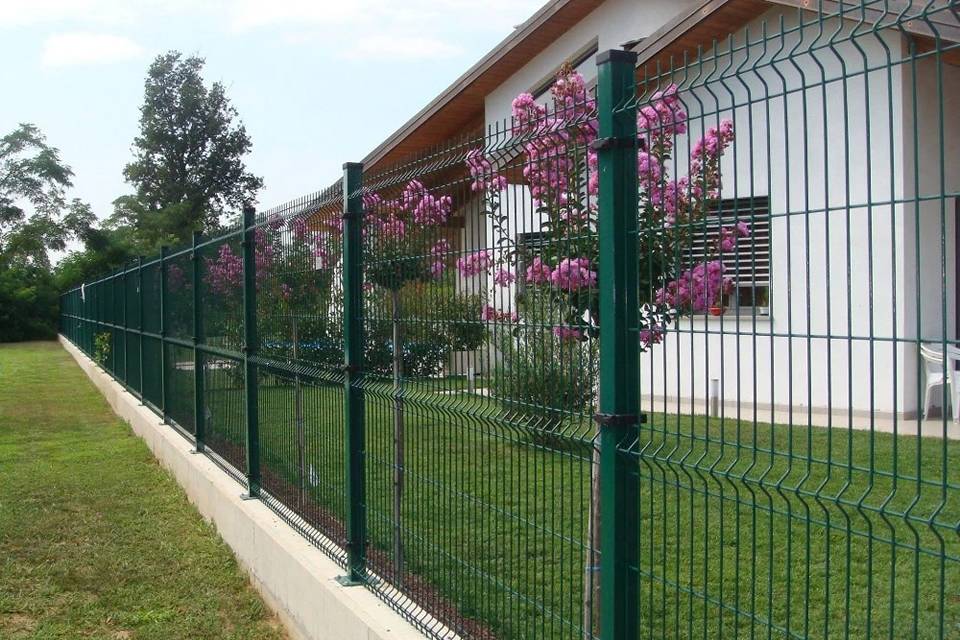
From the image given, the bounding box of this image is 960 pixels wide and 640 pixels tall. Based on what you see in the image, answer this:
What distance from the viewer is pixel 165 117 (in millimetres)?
60156

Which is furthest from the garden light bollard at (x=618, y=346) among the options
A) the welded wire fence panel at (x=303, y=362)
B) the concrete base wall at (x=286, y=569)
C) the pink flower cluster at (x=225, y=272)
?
the pink flower cluster at (x=225, y=272)

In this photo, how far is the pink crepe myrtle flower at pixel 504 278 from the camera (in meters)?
3.78

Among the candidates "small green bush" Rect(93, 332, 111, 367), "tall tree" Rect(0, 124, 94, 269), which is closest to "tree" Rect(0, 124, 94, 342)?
"tall tree" Rect(0, 124, 94, 269)

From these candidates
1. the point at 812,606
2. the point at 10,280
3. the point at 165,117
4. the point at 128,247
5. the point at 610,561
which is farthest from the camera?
the point at 165,117

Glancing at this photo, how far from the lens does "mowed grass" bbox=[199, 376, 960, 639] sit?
2.95m

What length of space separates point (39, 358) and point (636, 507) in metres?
31.4

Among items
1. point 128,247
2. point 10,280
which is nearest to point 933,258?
point 10,280

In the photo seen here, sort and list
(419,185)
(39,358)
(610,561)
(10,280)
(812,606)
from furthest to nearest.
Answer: (10,280) < (39,358) < (812,606) < (419,185) < (610,561)

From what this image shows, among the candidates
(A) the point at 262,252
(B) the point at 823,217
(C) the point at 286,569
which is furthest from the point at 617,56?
(B) the point at 823,217

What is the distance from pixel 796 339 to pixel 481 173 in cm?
491

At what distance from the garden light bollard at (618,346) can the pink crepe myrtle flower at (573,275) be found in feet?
1.43

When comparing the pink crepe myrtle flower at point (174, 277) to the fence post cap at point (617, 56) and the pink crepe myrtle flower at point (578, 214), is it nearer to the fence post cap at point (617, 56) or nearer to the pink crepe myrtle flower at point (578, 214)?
the pink crepe myrtle flower at point (578, 214)

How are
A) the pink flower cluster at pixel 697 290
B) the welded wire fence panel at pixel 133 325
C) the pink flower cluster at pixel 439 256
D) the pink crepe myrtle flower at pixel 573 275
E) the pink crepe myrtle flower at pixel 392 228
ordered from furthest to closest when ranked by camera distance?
the welded wire fence panel at pixel 133 325 → the pink crepe myrtle flower at pixel 392 228 → the pink flower cluster at pixel 439 256 → the pink crepe myrtle flower at pixel 573 275 → the pink flower cluster at pixel 697 290

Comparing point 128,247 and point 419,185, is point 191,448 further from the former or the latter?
point 128,247
